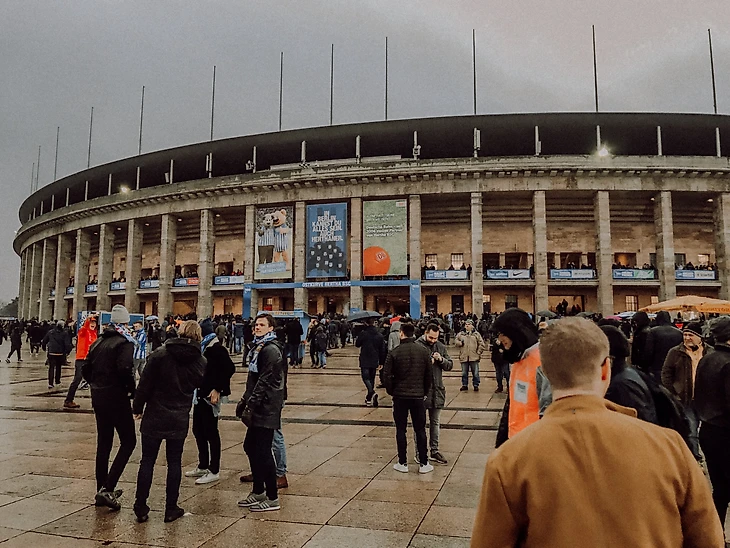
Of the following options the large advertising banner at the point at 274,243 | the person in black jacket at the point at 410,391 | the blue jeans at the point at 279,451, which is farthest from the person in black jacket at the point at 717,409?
the large advertising banner at the point at 274,243

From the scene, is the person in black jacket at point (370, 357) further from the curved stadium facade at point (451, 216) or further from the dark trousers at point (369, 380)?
the curved stadium facade at point (451, 216)

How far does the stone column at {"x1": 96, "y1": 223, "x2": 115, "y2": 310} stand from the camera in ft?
151

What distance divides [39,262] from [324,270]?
3970 cm

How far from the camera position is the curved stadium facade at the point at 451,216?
35.4 meters

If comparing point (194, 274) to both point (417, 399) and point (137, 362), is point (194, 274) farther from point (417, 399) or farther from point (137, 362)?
point (417, 399)

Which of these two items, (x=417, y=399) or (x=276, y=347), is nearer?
(x=276, y=347)

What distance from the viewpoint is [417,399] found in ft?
20.4

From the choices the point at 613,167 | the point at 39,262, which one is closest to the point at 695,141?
the point at 613,167

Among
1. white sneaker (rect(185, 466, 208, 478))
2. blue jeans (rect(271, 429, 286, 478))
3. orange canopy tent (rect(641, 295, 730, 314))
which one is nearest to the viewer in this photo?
blue jeans (rect(271, 429, 286, 478))

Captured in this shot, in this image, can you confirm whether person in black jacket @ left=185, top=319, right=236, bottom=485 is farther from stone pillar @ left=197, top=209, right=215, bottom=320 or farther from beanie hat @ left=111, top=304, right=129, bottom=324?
stone pillar @ left=197, top=209, right=215, bottom=320

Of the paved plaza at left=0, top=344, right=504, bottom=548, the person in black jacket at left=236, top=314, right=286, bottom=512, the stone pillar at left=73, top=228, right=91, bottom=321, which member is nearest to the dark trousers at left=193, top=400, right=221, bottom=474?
the paved plaza at left=0, top=344, right=504, bottom=548

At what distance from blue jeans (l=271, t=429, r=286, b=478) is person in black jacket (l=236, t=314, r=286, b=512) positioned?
438 mm

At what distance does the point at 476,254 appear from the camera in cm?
3638

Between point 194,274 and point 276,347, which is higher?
point 194,274
